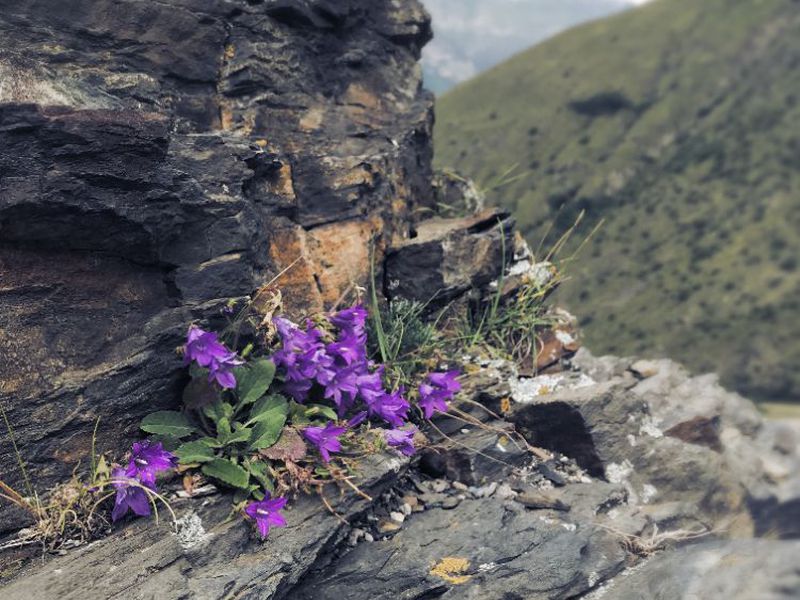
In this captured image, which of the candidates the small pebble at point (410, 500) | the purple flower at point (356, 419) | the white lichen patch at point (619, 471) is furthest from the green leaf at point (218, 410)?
the white lichen patch at point (619, 471)

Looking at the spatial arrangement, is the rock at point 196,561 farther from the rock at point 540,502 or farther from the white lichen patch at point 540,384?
the white lichen patch at point 540,384

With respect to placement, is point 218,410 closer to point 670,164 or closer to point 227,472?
point 227,472

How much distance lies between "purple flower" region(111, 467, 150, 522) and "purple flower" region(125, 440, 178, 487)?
0.20 feet

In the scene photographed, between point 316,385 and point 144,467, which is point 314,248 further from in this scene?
point 144,467

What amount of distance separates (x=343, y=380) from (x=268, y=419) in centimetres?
73

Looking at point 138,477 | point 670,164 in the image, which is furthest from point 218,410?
point 670,164

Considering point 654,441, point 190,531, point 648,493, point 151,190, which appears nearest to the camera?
point 190,531

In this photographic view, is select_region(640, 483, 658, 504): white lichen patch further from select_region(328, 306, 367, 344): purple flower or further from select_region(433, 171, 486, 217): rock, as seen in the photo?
select_region(433, 171, 486, 217): rock

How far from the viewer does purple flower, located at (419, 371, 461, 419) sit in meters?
6.51

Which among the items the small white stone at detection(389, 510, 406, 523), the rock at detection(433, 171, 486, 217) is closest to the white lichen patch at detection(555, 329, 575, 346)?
the rock at detection(433, 171, 486, 217)

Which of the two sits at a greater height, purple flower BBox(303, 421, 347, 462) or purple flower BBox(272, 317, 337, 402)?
purple flower BBox(272, 317, 337, 402)

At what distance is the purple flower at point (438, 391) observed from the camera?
21.4ft

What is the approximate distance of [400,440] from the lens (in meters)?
5.95

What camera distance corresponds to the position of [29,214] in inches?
196
